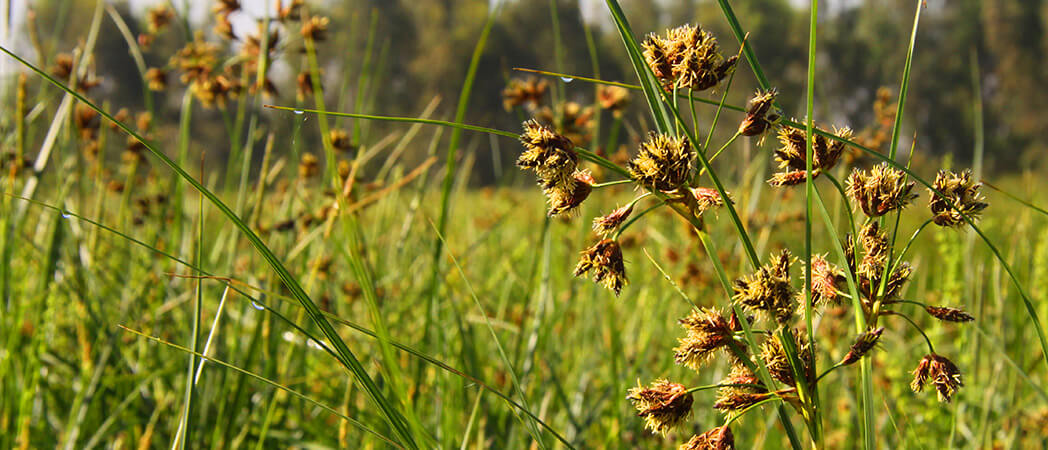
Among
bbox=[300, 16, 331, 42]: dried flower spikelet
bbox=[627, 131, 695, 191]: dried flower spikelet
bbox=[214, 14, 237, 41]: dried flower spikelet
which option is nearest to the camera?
bbox=[627, 131, 695, 191]: dried flower spikelet

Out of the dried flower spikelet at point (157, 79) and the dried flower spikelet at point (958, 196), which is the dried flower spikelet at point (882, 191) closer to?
the dried flower spikelet at point (958, 196)

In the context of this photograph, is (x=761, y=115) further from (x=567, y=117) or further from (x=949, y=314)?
(x=567, y=117)

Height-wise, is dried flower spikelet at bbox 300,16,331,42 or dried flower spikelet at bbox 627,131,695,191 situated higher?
dried flower spikelet at bbox 300,16,331,42

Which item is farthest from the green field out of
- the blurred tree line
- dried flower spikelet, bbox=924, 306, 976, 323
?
the blurred tree line

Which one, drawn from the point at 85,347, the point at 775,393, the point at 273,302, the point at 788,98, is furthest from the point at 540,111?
the point at 788,98

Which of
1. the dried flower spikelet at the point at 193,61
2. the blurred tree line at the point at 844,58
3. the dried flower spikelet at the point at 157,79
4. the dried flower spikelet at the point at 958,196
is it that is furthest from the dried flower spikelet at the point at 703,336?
the blurred tree line at the point at 844,58

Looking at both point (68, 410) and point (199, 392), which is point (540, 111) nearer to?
point (199, 392)

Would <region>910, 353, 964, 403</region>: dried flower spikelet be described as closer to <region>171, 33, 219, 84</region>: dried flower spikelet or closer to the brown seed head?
the brown seed head
